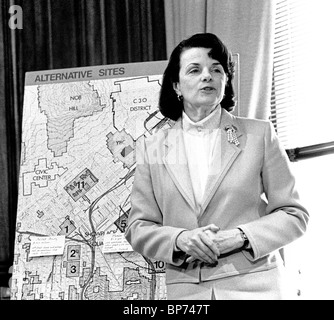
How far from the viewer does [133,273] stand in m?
2.39

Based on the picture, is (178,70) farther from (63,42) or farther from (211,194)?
(63,42)

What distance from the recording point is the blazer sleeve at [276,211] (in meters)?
1.68

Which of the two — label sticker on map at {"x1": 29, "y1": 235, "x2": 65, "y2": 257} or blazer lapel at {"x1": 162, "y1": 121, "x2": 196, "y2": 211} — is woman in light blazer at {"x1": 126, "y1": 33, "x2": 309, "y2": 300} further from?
label sticker on map at {"x1": 29, "y1": 235, "x2": 65, "y2": 257}

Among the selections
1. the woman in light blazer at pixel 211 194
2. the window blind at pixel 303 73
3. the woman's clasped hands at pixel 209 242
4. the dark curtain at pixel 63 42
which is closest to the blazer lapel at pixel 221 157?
the woman in light blazer at pixel 211 194

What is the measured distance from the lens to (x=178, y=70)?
6.40ft

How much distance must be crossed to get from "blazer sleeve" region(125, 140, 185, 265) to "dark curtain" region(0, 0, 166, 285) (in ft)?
5.47

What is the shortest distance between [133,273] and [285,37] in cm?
139

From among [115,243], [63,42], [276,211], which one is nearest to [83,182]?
[115,243]

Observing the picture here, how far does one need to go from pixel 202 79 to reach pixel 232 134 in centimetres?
17

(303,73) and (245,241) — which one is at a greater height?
(303,73)

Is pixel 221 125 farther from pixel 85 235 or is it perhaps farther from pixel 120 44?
pixel 120 44

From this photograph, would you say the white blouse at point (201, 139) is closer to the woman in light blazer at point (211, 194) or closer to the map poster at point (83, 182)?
the woman in light blazer at point (211, 194)

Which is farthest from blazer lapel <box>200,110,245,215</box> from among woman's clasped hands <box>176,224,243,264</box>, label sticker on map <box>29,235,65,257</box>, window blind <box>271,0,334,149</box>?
window blind <box>271,0,334,149</box>
